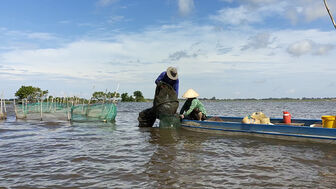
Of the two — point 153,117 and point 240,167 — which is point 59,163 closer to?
point 240,167

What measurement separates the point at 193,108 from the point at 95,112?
8.47m

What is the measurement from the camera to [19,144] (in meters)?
10.1

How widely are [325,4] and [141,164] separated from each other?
7.02 m

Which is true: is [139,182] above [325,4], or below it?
below

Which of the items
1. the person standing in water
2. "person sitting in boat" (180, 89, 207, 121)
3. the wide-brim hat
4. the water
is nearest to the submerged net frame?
the person standing in water

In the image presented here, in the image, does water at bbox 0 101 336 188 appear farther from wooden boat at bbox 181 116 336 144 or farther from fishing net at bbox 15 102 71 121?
fishing net at bbox 15 102 71 121

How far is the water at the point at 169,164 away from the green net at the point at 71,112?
7.42m

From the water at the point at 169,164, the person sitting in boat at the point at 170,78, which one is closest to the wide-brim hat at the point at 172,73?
the person sitting in boat at the point at 170,78

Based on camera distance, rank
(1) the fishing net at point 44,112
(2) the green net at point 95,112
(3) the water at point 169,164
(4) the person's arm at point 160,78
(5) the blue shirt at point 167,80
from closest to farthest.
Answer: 1. (3) the water at point 169,164
2. (5) the blue shirt at point 167,80
3. (4) the person's arm at point 160,78
4. (2) the green net at point 95,112
5. (1) the fishing net at point 44,112

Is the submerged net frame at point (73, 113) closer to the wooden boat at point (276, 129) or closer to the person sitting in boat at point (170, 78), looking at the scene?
the person sitting in boat at point (170, 78)

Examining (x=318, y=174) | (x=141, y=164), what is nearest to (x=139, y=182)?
(x=141, y=164)

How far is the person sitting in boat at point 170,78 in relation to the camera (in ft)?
42.0

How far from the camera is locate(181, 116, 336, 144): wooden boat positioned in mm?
8641

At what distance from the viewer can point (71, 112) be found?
64.3 feet
